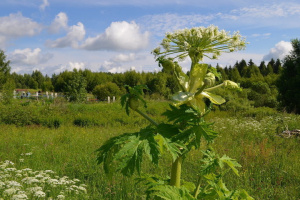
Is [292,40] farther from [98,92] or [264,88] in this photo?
[98,92]

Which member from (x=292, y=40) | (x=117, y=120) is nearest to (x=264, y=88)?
(x=292, y=40)

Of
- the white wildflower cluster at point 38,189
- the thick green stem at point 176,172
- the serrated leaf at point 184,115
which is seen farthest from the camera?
the white wildflower cluster at point 38,189

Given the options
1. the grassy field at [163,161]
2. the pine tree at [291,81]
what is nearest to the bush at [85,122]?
the grassy field at [163,161]

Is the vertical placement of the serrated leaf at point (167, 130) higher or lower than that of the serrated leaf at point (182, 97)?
lower

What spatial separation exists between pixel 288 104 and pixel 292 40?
4.34m

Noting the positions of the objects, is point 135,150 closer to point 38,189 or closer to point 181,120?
point 181,120

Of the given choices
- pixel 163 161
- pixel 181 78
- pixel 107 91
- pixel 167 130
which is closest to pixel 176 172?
pixel 167 130

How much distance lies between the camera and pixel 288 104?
1750 centimetres

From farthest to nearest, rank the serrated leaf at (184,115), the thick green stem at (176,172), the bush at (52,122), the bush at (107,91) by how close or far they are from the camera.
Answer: the bush at (107,91), the bush at (52,122), the thick green stem at (176,172), the serrated leaf at (184,115)

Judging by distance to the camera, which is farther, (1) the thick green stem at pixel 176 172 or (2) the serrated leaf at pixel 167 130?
(1) the thick green stem at pixel 176 172

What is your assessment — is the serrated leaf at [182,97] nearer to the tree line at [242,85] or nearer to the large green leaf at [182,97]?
the large green leaf at [182,97]

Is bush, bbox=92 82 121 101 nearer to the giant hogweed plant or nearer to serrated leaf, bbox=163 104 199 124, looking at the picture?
the giant hogweed plant

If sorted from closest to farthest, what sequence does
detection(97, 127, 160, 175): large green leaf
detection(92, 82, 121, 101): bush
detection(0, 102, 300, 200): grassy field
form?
1. detection(97, 127, 160, 175): large green leaf
2. detection(0, 102, 300, 200): grassy field
3. detection(92, 82, 121, 101): bush

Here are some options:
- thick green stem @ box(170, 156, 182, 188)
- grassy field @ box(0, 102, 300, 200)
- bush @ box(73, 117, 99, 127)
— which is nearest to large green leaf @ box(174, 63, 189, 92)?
thick green stem @ box(170, 156, 182, 188)
